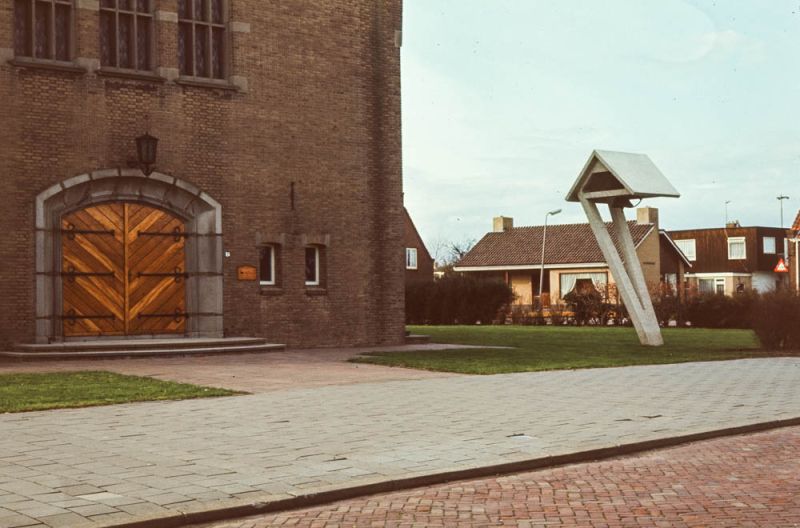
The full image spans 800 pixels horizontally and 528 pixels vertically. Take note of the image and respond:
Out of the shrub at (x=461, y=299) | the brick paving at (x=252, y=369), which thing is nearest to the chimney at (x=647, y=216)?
the shrub at (x=461, y=299)

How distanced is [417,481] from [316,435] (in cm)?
214

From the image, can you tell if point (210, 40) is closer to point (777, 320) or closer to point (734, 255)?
point (777, 320)

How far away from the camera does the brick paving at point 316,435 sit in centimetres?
708

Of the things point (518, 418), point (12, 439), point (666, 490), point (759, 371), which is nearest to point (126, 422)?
point (12, 439)

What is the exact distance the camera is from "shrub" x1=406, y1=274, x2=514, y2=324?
150 ft

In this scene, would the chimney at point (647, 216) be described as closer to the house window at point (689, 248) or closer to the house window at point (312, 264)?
the house window at point (689, 248)

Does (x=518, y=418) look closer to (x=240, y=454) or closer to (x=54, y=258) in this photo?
(x=240, y=454)

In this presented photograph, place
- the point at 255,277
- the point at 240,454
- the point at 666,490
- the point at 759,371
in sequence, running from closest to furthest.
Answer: the point at 666,490
the point at 240,454
the point at 759,371
the point at 255,277


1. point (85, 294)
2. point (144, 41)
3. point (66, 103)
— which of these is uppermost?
point (144, 41)

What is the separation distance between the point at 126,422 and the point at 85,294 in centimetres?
1135

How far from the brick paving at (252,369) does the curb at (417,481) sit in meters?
5.84

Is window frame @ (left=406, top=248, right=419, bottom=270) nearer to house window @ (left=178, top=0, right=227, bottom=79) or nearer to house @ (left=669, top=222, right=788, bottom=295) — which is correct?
house @ (left=669, top=222, right=788, bottom=295)

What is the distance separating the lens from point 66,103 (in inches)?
821

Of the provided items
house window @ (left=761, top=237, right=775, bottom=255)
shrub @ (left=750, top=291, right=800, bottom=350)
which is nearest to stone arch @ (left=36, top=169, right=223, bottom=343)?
shrub @ (left=750, top=291, right=800, bottom=350)
